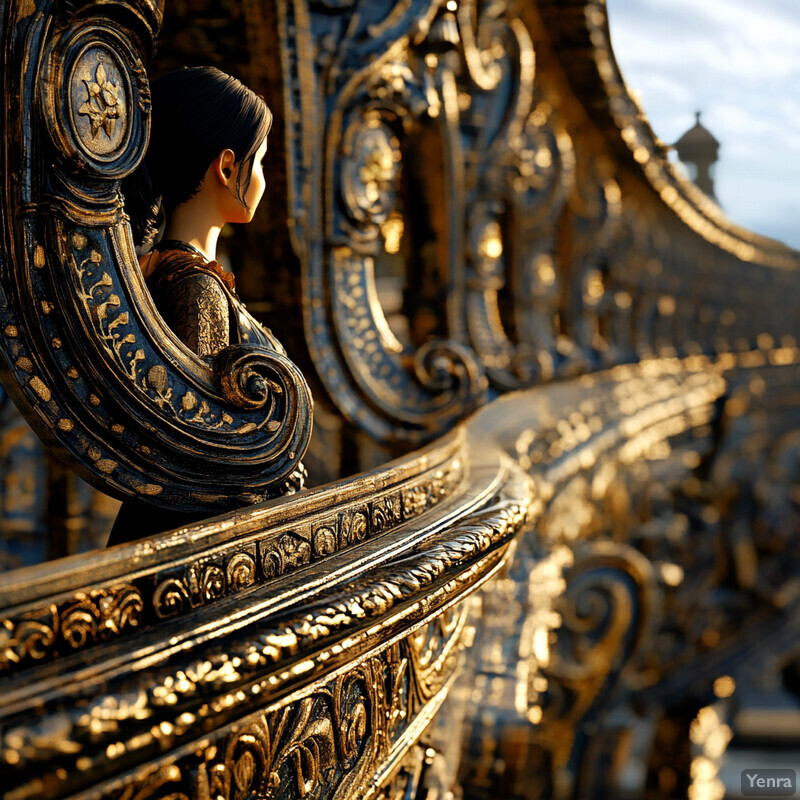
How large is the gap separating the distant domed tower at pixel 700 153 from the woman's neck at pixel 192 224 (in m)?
4.78

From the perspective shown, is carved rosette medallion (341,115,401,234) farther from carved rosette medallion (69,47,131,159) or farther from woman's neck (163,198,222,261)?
carved rosette medallion (69,47,131,159)

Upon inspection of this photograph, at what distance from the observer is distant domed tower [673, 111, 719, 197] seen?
608 cm

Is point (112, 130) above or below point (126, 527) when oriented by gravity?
above

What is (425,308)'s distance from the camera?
7.52ft

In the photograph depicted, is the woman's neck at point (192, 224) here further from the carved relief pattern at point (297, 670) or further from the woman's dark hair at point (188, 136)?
the carved relief pattern at point (297, 670)

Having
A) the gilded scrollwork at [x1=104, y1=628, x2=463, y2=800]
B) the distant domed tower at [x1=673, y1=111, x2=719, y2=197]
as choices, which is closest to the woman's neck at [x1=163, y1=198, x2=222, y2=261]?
the gilded scrollwork at [x1=104, y1=628, x2=463, y2=800]

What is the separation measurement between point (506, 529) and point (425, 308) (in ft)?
3.90

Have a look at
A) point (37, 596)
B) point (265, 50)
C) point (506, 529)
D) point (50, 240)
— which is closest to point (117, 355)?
point (50, 240)

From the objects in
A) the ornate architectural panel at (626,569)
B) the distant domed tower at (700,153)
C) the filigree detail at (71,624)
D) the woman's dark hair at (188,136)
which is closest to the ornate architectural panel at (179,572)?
the filigree detail at (71,624)

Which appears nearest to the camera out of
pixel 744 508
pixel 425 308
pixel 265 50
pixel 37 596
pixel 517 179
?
pixel 37 596

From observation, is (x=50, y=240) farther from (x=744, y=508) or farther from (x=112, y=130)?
(x=744, y=508)

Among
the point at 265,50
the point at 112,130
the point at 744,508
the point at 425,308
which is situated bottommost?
the point at 744,508

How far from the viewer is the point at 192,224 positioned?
1052 millimetres

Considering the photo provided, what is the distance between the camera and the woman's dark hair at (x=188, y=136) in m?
1.01
